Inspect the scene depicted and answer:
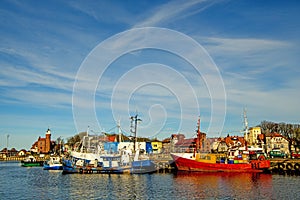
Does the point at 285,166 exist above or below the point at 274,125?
below

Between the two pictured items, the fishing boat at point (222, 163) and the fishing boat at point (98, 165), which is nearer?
the fishing boat at point (98, 165)

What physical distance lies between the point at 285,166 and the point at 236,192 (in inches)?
1579

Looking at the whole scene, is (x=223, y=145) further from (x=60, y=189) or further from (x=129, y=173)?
(x=60, y=189)

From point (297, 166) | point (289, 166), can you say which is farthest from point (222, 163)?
point (297, 166)

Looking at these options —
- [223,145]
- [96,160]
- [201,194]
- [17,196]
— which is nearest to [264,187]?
[201,194]

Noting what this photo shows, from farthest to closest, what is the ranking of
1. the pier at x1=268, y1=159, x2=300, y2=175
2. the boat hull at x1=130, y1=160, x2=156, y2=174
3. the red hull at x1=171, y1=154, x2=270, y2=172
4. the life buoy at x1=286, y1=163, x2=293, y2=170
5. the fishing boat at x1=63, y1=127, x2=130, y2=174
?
1. the life buoy at x1=286, y1=163, x2=293, y2=170
2. the pier at x1=268, y1=159, x2=300, y2=175
3. the red hull at x1=171, y1=154, x2=270, y2=172
4. the fishing boat at x1=63, y1=127, x2=130, y2=174
5. the boat hull at x1=130, y1=160, x2=156, y2=174

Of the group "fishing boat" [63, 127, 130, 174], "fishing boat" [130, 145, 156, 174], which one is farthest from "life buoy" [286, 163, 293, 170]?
"fishing boat" [63, 127, 130, 174]

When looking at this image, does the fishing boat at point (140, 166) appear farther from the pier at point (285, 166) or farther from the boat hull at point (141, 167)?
the pier at point (285, 166)

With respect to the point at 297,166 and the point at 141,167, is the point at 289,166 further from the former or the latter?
the point at 141,167

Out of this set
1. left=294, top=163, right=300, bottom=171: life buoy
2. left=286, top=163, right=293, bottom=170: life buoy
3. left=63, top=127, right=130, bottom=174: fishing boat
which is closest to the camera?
left=63, top=127, right=130, bottom=174: fishing boat

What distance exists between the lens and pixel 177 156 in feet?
262

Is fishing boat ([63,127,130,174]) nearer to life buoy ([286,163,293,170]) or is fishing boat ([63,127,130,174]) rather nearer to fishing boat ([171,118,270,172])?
fishing boat ([171,118,270,172])

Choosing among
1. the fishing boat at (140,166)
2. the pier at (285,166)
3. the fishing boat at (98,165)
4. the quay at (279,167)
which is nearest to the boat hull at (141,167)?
the fishing boat at (140,166)

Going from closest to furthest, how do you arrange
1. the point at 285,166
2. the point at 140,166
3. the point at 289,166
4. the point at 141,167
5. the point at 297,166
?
the point at 140,166
the point at 141,167
the point at 297,166
the point at 289,166
the point at 285,166
